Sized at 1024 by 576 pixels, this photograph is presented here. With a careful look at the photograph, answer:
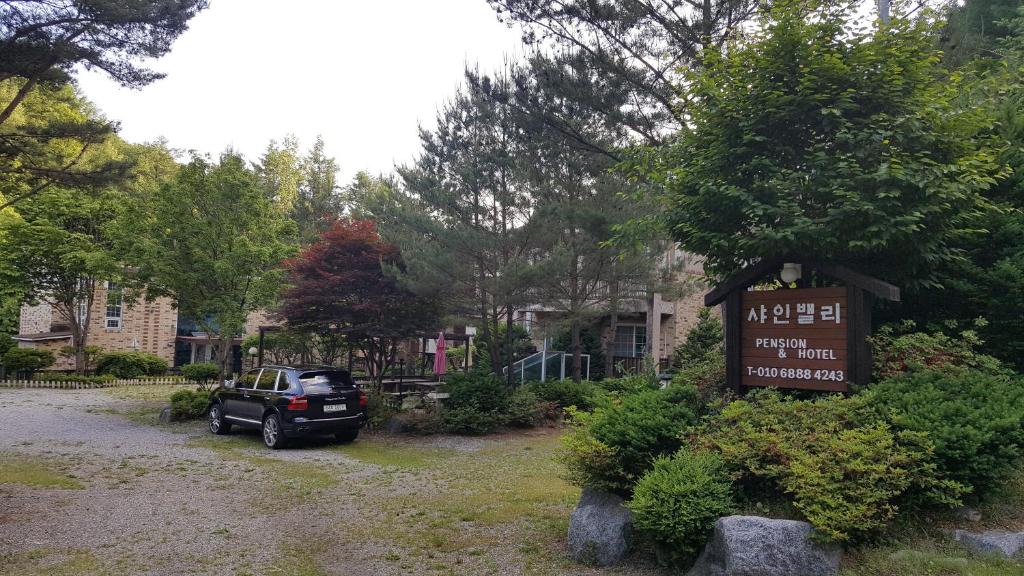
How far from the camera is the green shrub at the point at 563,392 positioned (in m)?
15.8

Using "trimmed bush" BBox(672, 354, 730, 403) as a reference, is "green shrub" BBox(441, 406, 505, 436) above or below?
below

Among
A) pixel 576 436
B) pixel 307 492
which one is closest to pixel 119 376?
pixel 307 492

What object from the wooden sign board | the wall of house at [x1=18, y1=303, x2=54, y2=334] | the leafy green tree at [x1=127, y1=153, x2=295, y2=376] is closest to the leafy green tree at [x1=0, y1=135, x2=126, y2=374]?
the wall of house at [x1=18, y1=303, x2=54, y2=334]

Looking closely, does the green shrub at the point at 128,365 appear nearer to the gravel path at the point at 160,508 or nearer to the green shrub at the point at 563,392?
the gravel path at the point at 160,508

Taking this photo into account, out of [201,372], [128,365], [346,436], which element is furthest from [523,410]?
[128,365]

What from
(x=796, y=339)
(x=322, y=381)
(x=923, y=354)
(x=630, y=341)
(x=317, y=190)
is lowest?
(x=322, y=381)

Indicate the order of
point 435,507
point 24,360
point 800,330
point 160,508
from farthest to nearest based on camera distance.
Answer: point 24,360, point 435,507, point 160,508, point 800,330

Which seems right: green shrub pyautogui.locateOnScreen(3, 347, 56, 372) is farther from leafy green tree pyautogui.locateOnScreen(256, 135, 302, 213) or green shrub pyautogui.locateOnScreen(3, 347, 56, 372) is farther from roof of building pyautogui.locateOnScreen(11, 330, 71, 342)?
leafy green tree pyautogui.locateOnScreen(256, 135, 302, 213)

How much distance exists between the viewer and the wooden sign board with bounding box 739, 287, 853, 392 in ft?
20.6

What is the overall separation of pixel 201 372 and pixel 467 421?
18.0 metres

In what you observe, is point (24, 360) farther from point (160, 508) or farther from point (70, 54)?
point (160, 508)

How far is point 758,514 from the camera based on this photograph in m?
4.98

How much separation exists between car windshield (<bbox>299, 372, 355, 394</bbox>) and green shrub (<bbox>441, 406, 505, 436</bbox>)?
2.40m

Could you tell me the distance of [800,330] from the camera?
260 inches
